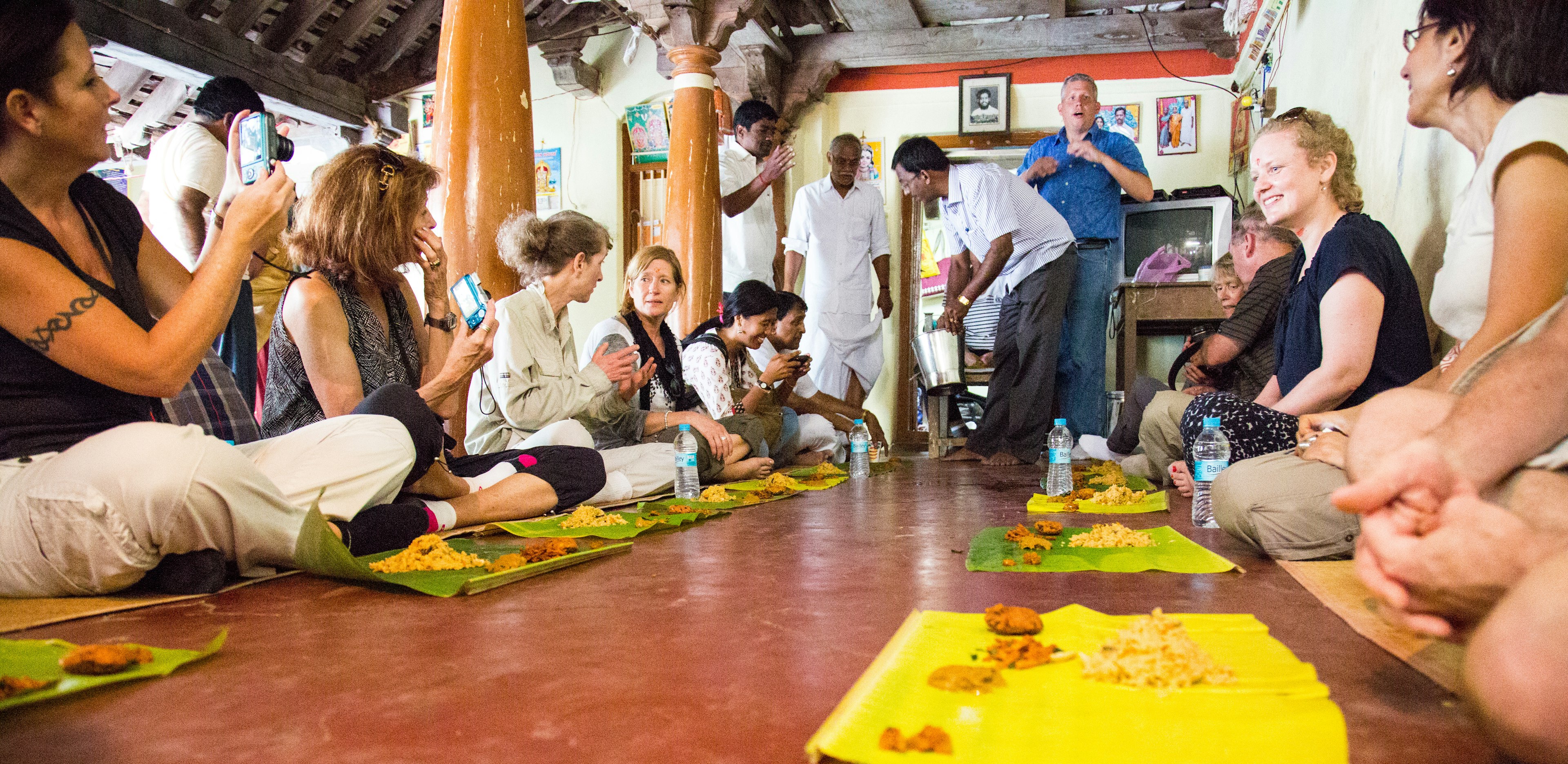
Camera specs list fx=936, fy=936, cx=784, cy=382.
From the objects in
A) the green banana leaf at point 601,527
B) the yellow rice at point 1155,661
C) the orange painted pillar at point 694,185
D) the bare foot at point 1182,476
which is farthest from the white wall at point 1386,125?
the orange painted pillar at point 694,185

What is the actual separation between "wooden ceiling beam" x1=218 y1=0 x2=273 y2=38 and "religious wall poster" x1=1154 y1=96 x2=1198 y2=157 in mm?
6518

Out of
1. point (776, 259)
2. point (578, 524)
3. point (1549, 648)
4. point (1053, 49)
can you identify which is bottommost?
point (578, 524)

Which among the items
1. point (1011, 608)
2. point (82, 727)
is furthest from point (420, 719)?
point (1011, 608)

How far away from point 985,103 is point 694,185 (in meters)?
2.55

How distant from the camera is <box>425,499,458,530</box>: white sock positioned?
93.2 inches

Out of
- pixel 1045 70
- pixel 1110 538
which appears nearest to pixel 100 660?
pixel 1110 538

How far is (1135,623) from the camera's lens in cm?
115

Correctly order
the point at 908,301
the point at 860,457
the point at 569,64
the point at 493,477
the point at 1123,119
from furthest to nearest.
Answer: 1. the point at 569,64
2. the point at 908,301
3. the point at 1123,119
4. the point at 860,457
5. the point at 493,477

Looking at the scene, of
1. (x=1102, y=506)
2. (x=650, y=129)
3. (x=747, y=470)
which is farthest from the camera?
(x=650, y=129)

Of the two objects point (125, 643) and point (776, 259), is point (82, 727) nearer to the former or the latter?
point (125, 643)

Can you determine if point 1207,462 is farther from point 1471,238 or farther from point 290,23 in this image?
point 290,23

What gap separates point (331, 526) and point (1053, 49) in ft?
20.9

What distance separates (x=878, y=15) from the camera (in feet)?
22.6

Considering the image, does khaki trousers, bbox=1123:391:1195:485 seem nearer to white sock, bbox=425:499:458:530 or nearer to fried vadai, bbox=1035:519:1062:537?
fried vadai, bbox=1035:519:1062:537
